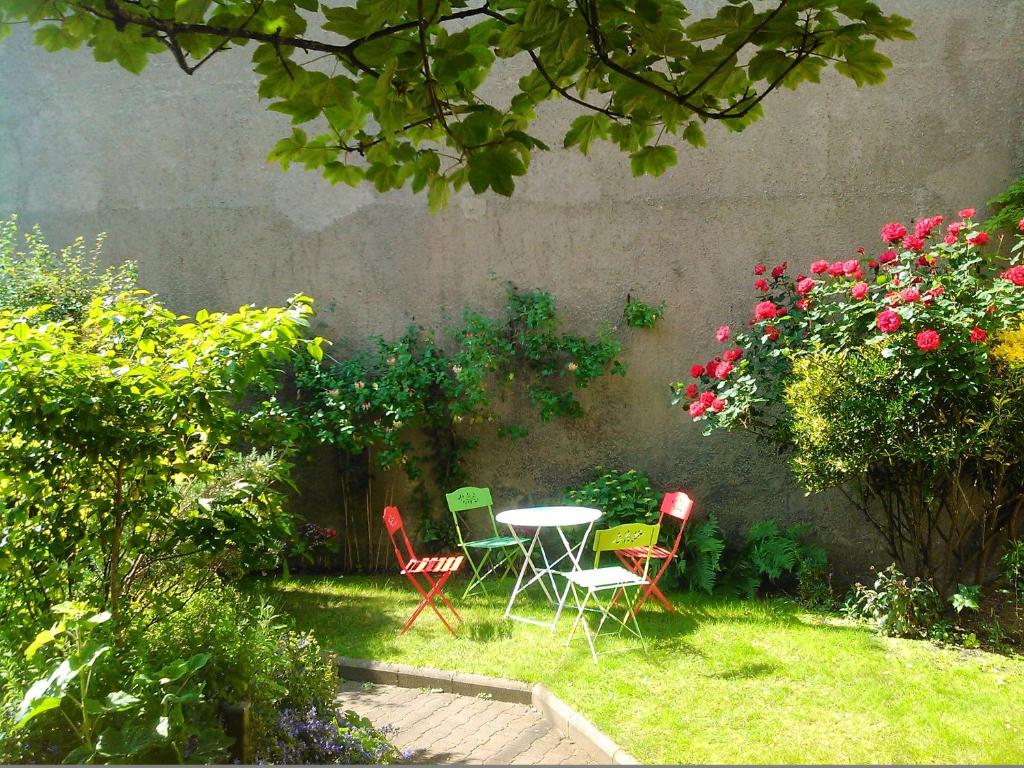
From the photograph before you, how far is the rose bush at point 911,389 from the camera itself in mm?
5352

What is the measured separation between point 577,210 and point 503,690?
14.6 ft

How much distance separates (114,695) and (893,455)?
4.81 metres

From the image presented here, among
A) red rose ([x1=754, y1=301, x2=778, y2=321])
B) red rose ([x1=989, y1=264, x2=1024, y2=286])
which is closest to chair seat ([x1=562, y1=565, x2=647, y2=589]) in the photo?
red rose ([x1=754, y1=301, x2=778, y2=321])

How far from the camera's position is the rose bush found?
17.6 ft

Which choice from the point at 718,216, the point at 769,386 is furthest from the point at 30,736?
the point at 718,216

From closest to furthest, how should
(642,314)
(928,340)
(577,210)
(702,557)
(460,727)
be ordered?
1. (460,727)
2. (928,340)
3. (702,557)
4. (642,314)
5. (577,210)

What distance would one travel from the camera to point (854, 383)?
18.5 feet

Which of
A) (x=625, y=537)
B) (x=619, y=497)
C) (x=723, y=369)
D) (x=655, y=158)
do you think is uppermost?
(x=655, y=158)

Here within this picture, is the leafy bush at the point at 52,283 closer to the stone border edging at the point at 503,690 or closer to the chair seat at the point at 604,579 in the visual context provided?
the stone border edging at the point at 503,690

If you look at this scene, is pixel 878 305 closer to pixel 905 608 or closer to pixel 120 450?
pixel 905 608

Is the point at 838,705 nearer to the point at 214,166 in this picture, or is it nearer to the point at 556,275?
the point at 556,275

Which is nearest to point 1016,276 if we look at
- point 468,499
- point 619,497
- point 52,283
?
point 619,497

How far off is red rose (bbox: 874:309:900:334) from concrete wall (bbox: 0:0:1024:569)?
198 centimetres

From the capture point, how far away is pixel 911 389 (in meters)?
5.40
